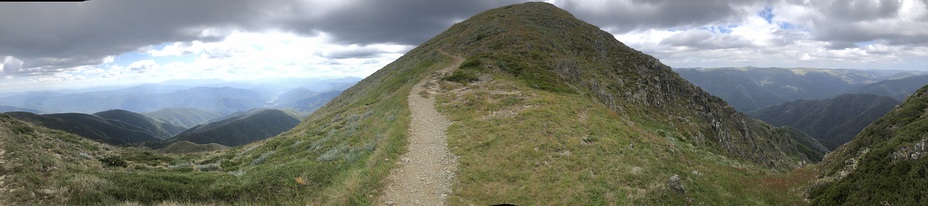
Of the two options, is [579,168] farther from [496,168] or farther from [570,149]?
[496,168]

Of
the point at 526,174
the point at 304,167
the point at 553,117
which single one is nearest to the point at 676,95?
the point at 553,117

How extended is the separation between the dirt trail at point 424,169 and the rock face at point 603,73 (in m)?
20.6

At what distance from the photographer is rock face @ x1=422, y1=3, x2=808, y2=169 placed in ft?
173

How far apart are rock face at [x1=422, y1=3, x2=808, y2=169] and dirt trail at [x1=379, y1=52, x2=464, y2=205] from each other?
67.4 ft

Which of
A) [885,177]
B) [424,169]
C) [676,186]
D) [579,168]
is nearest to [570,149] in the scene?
[579,168]

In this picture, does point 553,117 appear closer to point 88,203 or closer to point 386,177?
point 386,177

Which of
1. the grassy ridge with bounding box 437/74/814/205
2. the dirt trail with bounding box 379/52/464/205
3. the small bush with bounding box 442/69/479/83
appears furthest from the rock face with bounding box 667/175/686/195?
the small bush with bounding box 442/69/479/83

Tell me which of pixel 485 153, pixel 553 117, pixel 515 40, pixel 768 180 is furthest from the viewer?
pixel 515 40

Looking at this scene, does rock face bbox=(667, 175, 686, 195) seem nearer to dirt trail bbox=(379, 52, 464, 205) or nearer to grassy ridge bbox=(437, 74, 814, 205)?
grassy ridge bbox=(437, 74, 814, 205)

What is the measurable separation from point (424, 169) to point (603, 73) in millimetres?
59501

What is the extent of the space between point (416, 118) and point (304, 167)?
1211 centimetres

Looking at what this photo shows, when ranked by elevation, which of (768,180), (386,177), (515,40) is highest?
(515,40)

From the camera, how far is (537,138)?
23.4m

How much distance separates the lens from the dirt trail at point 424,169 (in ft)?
51.0
